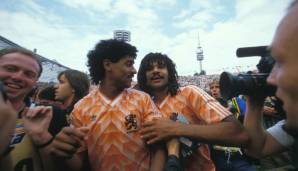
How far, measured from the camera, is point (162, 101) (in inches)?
83.9

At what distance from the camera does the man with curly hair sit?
1636mm

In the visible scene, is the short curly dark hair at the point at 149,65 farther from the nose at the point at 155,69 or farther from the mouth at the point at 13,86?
the mouth at the point at 13,86

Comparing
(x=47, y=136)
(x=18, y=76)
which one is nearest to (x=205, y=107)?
(x=47, y=136)

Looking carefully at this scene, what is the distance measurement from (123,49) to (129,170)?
1.16 m

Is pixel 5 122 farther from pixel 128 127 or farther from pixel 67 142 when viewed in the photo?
pixel 128 127

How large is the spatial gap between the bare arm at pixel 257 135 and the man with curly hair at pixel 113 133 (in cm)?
67

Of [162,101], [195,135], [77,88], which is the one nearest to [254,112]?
[195,135]

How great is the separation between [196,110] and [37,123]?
117cm

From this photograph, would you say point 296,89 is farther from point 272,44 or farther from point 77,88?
point 77,88

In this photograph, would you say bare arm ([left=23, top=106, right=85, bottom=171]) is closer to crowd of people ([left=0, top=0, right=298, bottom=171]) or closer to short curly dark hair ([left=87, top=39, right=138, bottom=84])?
crowd of people ([left=0, top=0, right=298, bottom=171])

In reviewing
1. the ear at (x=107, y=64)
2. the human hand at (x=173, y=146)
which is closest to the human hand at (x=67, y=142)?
the human hand at (x=173, y=146)

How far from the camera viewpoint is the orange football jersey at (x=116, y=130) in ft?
5.68

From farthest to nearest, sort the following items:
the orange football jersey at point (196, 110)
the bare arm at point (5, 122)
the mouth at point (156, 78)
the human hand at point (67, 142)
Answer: the mouth at point (156, 78), the orange football jersey at point (196, 110), the human hand at point (67, 142), the bare arm at point (5, 122)

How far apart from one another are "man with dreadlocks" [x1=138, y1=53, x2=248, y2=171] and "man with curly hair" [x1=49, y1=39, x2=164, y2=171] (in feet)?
0.45
